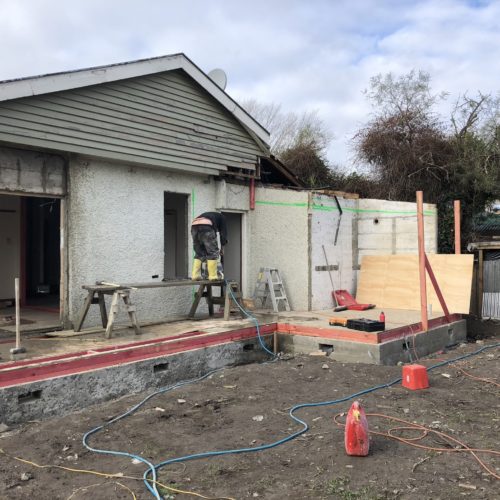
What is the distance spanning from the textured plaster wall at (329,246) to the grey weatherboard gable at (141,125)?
6.24 feet

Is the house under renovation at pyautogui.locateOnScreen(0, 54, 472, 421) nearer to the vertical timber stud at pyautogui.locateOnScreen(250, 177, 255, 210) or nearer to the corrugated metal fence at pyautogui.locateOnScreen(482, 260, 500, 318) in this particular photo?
the vertical timber stud at pyautogui.locateOnScreen(250, 177, 255, 210)

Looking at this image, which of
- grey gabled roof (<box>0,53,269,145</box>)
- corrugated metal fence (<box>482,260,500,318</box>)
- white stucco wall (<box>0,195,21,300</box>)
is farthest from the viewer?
corrugated metal fence (<box>482,260,500,318</box>)

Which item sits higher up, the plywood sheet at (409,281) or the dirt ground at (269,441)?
the plywood sheet at (409,281)

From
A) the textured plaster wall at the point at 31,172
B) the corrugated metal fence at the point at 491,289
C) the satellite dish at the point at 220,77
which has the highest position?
the satellite dish at the point at 220,77

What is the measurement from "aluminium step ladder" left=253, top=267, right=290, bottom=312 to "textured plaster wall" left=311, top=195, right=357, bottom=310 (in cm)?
70

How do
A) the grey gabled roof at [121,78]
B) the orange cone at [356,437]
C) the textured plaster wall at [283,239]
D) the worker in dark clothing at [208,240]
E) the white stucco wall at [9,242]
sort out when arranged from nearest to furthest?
the orange cone at [356,437] < the grey gabled roof at [121,78] < the worker in dark clothing at [208,240] < the white stucco wall at [9,242] < the textured plaster wall at [283,239]

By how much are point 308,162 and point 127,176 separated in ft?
36.7

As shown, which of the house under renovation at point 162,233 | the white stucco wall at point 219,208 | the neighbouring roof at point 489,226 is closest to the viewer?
the house under renovation at point 162,233

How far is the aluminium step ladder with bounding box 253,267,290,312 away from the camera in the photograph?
10789 millimetres

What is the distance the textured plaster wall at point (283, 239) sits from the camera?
11023 millimetres

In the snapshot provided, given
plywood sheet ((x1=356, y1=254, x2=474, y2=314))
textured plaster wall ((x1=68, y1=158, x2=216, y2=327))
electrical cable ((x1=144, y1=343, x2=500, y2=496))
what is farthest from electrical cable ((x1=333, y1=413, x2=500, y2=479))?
plywood sheet ((x1=356, y1=254, x2=474, y2=314))

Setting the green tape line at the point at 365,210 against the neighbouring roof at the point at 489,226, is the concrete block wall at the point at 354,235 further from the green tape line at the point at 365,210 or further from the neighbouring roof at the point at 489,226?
the neighbouring roof at the point at 489,226

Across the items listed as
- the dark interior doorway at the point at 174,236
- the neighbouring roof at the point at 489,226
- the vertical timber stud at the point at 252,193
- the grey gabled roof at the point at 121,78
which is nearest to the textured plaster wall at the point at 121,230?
the grey gabled roof at the point at 121,78

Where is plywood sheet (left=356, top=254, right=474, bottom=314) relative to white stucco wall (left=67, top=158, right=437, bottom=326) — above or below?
below
